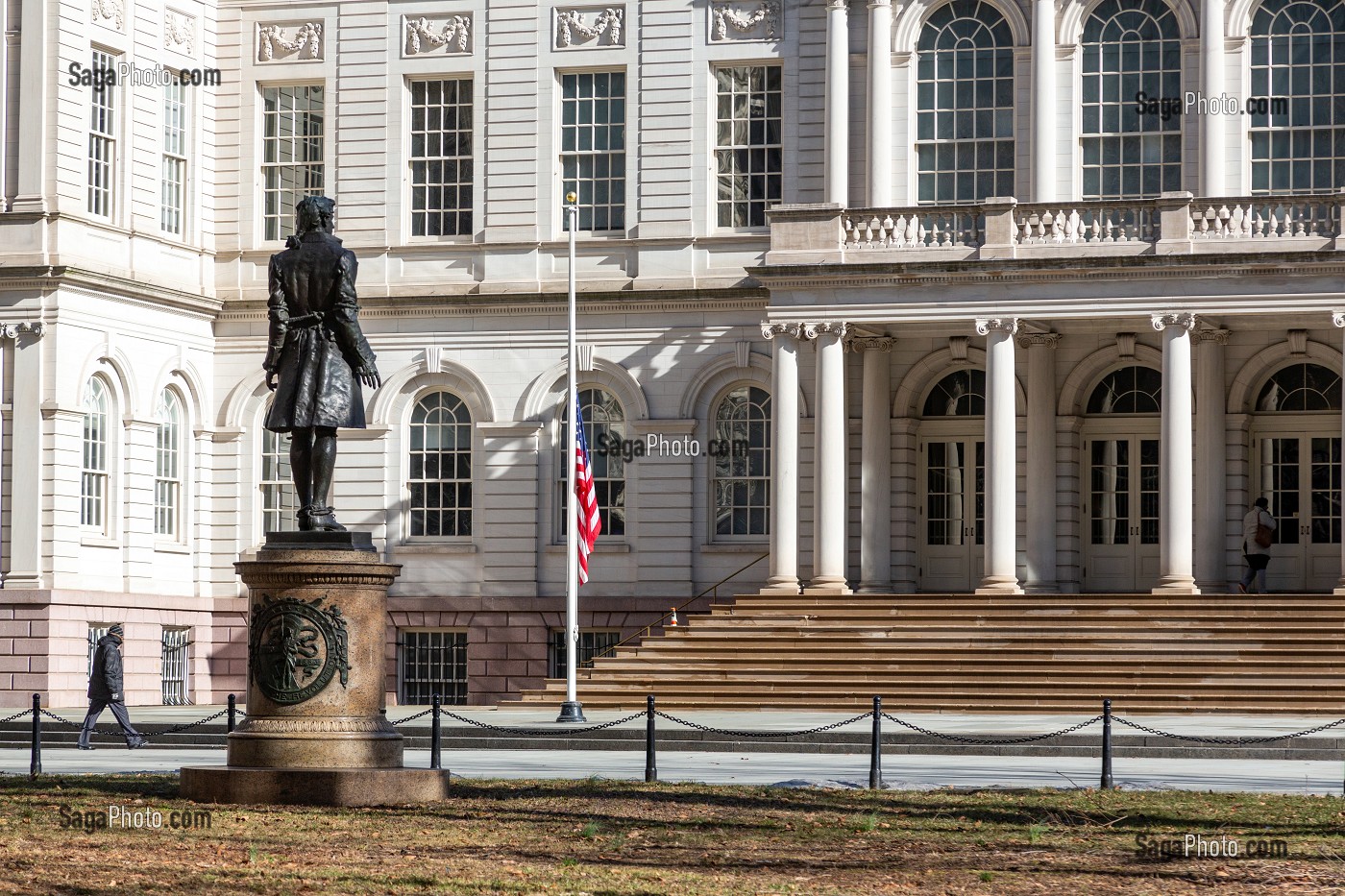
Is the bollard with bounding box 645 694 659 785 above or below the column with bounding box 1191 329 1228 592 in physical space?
below

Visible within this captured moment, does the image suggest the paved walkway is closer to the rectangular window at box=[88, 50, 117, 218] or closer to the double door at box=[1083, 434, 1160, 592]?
the double door at box=[1083, 434, 1160, 592]

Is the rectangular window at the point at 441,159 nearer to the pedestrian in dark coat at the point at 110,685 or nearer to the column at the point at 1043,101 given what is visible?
the column at the point at 1043,101

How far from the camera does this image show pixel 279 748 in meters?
18.6

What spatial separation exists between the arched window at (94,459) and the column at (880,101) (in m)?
13.9

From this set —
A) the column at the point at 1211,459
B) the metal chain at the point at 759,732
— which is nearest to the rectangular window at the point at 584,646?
the column at the point at 1211,459

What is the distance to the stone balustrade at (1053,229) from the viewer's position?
36312 mm

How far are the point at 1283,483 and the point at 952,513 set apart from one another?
18.9 ft

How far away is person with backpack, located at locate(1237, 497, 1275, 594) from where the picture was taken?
37.5 metres

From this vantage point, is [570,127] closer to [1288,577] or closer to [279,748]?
[1288,577]

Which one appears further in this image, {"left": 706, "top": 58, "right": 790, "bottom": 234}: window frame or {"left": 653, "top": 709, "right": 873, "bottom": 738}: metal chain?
{"left": 706, "top": 58, "right": 790, "bottom": 234}: window frame

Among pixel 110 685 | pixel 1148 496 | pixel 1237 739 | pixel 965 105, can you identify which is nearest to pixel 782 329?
pixel 965 105

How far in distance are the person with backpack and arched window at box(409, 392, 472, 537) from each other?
14110 millimetres

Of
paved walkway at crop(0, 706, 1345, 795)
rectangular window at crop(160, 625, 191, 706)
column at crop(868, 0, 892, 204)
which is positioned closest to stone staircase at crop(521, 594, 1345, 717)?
paved walkway at crop(0, 706, 1345, 795)

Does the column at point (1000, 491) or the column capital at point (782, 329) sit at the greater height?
the column capital at point (782, 329)
